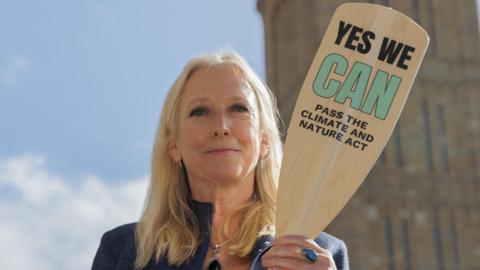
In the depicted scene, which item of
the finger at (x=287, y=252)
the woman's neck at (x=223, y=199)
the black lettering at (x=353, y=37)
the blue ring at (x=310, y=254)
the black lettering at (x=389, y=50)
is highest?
the black lettering at (x=353, y=37)

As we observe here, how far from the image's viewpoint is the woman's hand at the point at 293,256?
2.12 meters

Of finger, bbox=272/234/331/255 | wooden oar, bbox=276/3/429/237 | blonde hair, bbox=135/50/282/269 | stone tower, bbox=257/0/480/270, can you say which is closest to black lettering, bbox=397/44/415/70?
wooden oar, bbox=276/3/429/237

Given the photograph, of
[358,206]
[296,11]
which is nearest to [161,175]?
[358,206]

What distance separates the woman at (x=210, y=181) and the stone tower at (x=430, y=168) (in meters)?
20.7

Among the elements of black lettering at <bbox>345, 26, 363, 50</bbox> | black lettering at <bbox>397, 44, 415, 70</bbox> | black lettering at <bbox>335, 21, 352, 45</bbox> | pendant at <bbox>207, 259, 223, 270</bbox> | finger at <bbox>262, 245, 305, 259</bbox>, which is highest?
black lettering at <bbox>335, 21, 352, 45</bbox>

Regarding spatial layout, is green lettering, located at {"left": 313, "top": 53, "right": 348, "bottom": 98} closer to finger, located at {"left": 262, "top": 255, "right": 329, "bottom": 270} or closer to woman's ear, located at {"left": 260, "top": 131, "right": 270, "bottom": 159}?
woman's ear, located at {"left": 260, "top": 131, "right": 270, "bottom": 159}

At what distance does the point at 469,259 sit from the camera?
78.3 feet

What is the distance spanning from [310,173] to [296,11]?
24.9 m

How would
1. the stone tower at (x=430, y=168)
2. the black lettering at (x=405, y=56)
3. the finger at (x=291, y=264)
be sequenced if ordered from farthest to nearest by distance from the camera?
the stone tower at (x=430, y=168), the black lettering at (x=405, y=56), the finger at (x=291, y=264)

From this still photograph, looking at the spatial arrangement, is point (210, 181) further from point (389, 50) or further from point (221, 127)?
point (389, 50)

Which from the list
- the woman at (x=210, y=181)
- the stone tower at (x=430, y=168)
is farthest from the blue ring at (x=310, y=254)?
the stone tower at (x=430, y=168)

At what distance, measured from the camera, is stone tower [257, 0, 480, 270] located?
77.9 ft

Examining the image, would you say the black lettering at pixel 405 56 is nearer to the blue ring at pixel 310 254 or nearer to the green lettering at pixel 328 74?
the green lettering at pixel 328 74

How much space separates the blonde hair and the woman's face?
0.04 m
